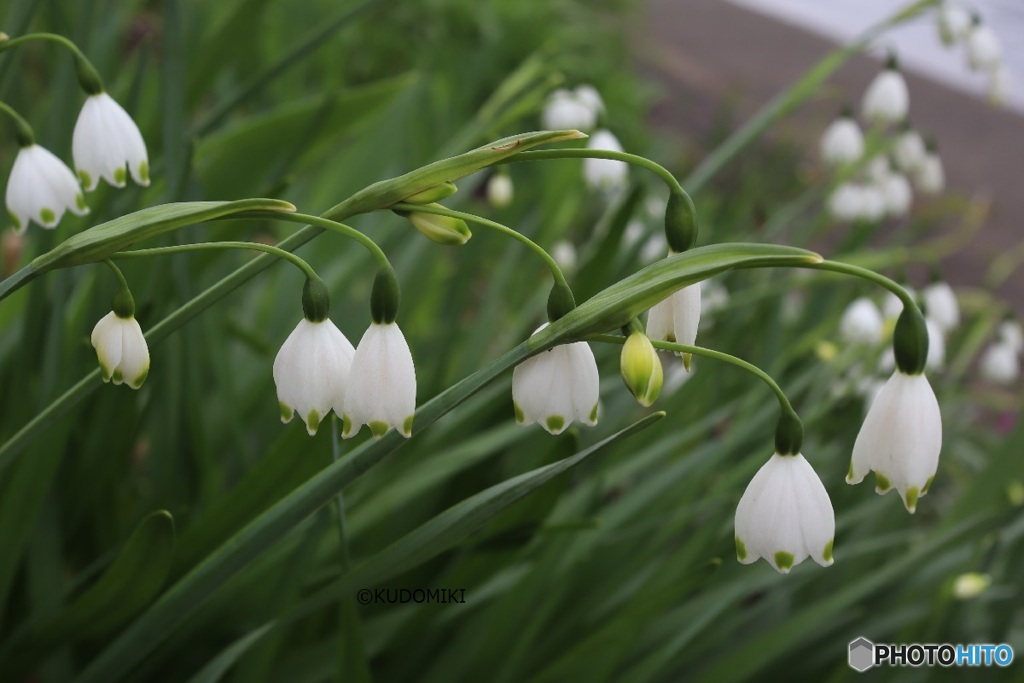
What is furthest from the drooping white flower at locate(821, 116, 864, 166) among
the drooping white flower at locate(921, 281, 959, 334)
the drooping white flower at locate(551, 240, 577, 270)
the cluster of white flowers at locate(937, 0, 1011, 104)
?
the drooping white flower at locate(551, 240, 577, 270)

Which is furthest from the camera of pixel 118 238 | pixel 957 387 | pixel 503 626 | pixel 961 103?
pixel 961 103

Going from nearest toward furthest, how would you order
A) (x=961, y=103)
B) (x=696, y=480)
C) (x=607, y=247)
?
1. (x=607, y=247)
2. (x=696, y=480)
3. (x=961, y=103)

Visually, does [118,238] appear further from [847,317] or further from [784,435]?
[847,317]

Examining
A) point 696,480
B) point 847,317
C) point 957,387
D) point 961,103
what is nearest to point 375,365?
point 696,480

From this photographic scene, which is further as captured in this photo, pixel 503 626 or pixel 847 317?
pixel 847 317

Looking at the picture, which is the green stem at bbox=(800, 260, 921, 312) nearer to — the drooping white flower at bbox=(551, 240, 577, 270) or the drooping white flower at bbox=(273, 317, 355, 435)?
the drooping white flower at bbox=(273, 317, 355, 435)

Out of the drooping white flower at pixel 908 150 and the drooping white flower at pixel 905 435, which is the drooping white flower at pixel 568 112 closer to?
the drooping white flower at pixel 908 150

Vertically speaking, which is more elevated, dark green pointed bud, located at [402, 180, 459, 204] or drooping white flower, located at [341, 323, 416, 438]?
dark green pointed bud, located at [402, 180, 459, 204]

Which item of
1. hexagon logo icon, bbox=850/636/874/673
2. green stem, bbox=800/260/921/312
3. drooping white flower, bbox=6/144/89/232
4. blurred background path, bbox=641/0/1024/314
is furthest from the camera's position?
blurred background path, bbox=641/0/1024/314
